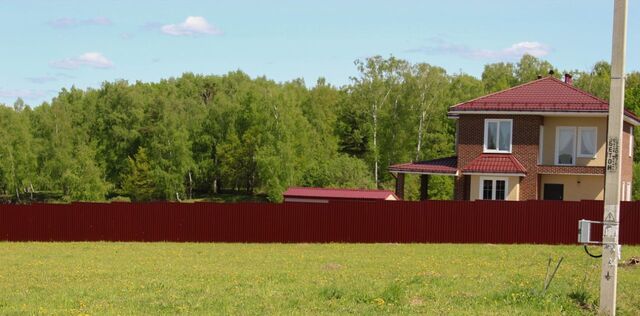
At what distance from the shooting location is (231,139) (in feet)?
255

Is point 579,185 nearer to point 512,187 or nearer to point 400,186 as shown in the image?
point 512,187

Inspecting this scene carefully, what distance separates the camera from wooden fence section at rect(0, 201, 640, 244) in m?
28.6

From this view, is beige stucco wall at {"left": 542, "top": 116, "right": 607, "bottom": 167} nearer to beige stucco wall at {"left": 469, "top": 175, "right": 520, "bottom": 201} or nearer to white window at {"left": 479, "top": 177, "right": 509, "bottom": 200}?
beige stucco wall at {"left": 469, "top": 175, "right": 520, "bottom": 201}

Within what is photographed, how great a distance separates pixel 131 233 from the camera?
31.7 metres

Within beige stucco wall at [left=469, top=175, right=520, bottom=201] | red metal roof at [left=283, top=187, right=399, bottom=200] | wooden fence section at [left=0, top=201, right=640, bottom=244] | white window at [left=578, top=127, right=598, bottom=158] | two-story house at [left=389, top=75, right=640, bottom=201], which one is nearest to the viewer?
wooden fence section at [left=0, top=201, right=640, bottom=244]

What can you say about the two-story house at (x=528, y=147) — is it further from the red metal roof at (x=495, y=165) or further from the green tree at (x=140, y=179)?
the green tree at (x=140, y=179)

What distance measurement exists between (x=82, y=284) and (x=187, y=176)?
65265 mm

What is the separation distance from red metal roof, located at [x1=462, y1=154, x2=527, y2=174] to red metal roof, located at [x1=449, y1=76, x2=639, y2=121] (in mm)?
2084

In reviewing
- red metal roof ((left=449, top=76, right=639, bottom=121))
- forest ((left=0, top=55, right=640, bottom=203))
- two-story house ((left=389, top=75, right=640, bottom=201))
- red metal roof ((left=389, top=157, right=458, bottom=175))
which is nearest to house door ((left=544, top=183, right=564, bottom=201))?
two-story house ((left=389, top=75, right=640, bottom=201))

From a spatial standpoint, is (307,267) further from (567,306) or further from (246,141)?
(246,141)

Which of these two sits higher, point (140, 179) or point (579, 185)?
point (579, 185)

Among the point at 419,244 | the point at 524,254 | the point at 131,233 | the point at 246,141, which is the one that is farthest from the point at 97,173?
the point at 524,254

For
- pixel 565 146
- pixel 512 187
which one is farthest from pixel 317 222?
pixel 565 146

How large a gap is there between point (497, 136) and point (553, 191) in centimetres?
366
